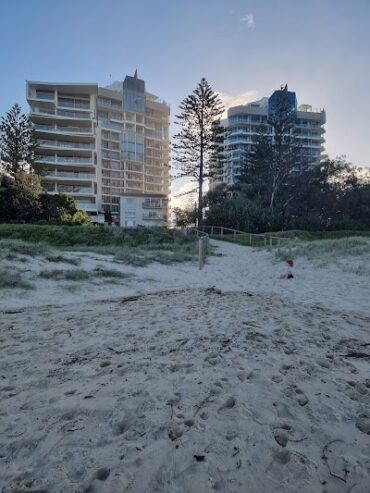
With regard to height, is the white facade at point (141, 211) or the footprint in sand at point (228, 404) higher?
the white facade at point (141, 211)

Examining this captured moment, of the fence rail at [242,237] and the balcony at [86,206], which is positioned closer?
the fence rail at [242,237]

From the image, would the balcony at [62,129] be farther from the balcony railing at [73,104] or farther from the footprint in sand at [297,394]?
the footprint in sand at [297,394]

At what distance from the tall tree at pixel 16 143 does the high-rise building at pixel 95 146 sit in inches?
90.0

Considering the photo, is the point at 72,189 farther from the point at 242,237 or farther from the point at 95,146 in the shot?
the point at 242,237

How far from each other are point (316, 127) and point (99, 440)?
88.1 metres

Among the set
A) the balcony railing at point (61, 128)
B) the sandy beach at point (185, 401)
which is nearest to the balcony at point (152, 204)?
the balcony railing at point (61, 128)

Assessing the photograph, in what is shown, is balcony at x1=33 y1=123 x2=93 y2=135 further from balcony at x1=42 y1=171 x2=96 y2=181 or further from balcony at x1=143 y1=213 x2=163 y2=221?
balcony at x1=143 y1=213 x2=163 y2=221

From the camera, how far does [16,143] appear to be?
3925 cm

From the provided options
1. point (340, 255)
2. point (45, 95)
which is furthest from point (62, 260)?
point (45, 95)

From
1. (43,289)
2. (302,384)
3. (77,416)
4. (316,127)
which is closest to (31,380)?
(77,416)

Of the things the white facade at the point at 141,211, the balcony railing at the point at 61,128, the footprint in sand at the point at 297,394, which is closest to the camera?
the footprint in sand at the point at 297,394

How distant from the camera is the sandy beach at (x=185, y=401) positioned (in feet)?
6.73

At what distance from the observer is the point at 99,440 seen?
2.34 meters

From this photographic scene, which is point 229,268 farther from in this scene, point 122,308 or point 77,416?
point 77,416
